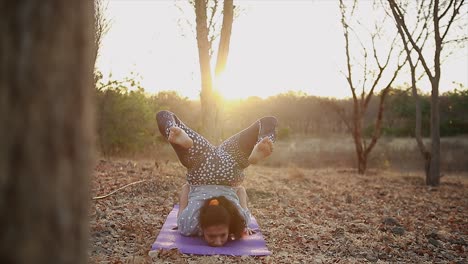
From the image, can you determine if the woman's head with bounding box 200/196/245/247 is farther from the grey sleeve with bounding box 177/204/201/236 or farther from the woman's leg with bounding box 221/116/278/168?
the woman's leg with bounding box 221/116/278/168

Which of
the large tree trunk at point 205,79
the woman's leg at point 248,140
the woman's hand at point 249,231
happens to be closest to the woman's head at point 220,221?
the woman's hand at point 249,231

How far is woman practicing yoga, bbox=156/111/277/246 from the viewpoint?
13.3 feet

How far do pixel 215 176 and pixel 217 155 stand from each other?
23 centimetres

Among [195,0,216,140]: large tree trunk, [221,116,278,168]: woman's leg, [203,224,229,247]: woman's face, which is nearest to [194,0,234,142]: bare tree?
[195,0,216,140]: large tree trunk

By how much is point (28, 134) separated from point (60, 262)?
30 centimetres

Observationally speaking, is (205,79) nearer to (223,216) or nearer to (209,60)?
(209,60)

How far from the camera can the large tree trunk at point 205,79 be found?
8227 millimetres

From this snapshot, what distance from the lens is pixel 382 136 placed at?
19.7 m

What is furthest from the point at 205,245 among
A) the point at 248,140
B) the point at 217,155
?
the point at 248,140

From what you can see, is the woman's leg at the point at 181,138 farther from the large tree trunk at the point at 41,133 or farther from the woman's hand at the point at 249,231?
the large tree trunk at the point at 41,133

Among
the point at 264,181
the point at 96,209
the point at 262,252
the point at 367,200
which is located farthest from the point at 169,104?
the point at 262,252

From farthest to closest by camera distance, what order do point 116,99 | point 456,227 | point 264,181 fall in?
point 116,99 < point 264,181 < point 456,227

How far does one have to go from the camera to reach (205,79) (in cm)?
836

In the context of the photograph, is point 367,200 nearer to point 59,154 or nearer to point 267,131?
point 267,131
